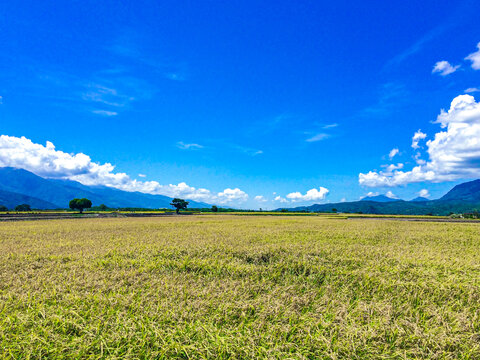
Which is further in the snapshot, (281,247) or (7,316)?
(281,247)

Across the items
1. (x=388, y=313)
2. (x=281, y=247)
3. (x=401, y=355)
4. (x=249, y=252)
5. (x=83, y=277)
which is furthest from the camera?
(x=281, y=247)

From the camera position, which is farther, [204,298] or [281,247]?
[281,247]

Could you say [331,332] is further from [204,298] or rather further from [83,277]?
[83,277]

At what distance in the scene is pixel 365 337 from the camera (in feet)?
11.5

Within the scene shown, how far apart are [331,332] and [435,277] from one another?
490cm

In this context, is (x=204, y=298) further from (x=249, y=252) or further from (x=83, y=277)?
(x=249, y=252)

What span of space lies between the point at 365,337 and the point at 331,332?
493mm

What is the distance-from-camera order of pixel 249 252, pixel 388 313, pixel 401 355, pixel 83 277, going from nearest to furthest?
pixel 401 355 → pixel 388 313 → pixel 83 277 → pixel 249 252

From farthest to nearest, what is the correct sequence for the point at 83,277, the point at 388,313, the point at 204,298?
the point at 83,277, the point at 204,298, the point at 388,313

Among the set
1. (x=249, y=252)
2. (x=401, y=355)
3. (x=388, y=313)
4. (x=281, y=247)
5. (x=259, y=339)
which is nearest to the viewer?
(x=401, y=355)

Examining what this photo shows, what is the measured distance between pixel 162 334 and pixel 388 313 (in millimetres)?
4194

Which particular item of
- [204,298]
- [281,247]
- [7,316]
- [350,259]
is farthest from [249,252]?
[7,316]

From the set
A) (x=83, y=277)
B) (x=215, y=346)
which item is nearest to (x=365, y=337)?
(x=215, y=346)

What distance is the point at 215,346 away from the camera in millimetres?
3244
